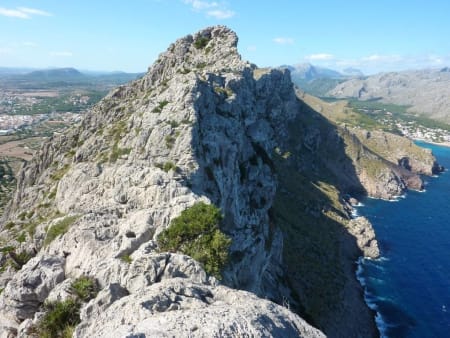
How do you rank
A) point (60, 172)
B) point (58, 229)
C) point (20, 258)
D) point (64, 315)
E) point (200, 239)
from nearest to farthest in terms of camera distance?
point (64, 315) → point (200, 239) → point (58, 229) → point (20, 258) → point (60, 172)

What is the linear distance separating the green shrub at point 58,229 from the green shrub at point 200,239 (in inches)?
505

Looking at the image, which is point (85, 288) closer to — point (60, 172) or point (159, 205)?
point (159, 205)

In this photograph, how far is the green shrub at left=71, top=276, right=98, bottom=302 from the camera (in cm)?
3041

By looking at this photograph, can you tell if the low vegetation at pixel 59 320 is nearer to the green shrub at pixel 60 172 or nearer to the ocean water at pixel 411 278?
the green shrub at pixel 60 172

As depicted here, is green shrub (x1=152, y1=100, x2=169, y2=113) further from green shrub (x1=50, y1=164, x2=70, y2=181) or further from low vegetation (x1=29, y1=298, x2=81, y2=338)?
low vegetation (x1=29, y1=298, x2=81, y2=338)

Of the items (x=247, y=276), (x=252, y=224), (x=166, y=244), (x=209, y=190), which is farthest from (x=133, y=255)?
(x=252, y=224)

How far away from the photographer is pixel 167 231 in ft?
128

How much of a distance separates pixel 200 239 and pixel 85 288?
13.1m

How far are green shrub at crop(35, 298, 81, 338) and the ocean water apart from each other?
9671 centimetres

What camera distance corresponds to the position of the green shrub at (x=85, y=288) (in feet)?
99.8

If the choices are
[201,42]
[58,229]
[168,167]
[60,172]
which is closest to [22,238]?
[58,229]

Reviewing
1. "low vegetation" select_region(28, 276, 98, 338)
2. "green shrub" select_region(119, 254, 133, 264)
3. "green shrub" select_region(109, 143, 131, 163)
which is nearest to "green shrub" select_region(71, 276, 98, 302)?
"low vegetation" select_region(28, 276, 98, 338)

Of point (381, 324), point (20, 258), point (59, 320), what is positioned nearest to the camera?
point (59, 320)

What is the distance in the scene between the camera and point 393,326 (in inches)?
4092
